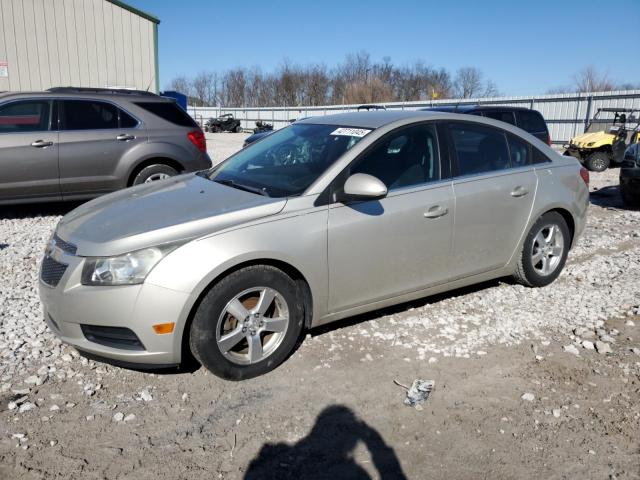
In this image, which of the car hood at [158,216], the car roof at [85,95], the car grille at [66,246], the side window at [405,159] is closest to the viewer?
the car hood at [158,216]

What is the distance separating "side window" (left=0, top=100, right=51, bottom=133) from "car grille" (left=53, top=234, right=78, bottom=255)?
4443 mm

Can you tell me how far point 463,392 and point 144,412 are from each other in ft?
6.28

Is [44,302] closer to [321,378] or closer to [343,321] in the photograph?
[321,378]

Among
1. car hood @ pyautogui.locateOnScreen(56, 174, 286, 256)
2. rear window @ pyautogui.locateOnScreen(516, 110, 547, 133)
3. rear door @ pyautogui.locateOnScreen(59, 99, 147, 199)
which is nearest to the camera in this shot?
car hood @ pyautogui.locateOnScreen(56, 174, 286, 256)

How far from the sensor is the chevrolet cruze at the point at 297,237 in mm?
3168

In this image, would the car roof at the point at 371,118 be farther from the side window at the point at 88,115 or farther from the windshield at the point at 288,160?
the side window at the point at 88,115

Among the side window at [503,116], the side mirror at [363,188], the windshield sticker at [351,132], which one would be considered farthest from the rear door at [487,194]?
the side window at [503,116]

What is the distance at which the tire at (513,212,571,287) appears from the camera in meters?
4.89

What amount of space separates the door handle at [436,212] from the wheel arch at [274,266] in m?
1.09

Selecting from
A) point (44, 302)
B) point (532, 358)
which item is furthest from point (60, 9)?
point (532, 358)

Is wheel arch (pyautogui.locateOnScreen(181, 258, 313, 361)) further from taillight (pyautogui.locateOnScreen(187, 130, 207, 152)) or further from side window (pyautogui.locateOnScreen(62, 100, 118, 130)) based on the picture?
side window (pyautogui.locateOnScreen(62, 100, 118, 130))

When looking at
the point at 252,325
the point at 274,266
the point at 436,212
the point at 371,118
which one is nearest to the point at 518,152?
the point at 436,212

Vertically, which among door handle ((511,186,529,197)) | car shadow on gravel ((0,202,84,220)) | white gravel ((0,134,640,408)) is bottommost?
white gravel ((0,134,640,408))

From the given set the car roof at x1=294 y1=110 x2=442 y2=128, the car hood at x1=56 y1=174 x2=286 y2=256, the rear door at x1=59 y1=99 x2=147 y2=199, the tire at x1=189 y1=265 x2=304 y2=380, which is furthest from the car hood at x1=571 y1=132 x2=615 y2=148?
the tire at x1=189 y1=265 x2=304 y2=380
